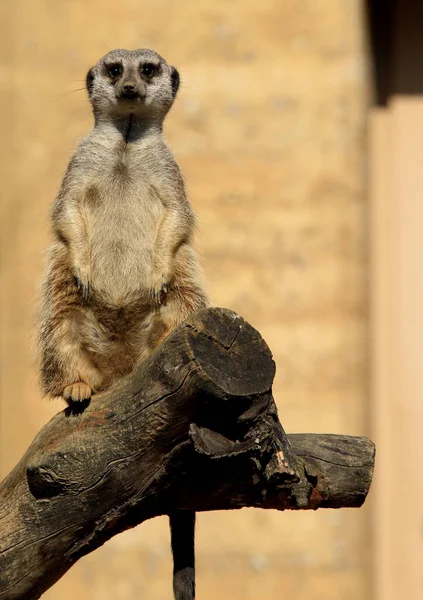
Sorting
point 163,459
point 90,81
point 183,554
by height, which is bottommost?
point 183,554

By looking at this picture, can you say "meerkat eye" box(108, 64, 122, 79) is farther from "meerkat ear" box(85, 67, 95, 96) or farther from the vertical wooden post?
the vertical wooden post

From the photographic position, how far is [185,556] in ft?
9.23

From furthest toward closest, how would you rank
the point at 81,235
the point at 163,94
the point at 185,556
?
the point at 163,94 < the point at 81,235 < the point at 185,556

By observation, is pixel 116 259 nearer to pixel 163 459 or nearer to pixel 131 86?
pixel 131 86

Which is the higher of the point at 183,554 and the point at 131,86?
the point at 131,86

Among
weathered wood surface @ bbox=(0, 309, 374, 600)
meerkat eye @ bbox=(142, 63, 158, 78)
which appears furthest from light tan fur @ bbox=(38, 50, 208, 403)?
weathered wood surface @ bbox=(0, 309, 374, 600)

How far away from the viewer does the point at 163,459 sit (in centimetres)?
256

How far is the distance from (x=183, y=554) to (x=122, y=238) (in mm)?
878

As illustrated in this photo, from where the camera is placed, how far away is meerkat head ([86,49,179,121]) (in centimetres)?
338

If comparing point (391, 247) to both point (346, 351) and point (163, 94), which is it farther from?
point (163, 94)

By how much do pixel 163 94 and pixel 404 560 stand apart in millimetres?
2782

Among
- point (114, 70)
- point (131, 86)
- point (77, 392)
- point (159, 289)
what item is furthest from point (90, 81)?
point (77, 392)

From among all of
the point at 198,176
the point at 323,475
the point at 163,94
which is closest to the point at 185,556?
the point at 323,475

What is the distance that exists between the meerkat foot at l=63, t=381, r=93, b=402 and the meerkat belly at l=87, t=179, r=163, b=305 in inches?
13.0
